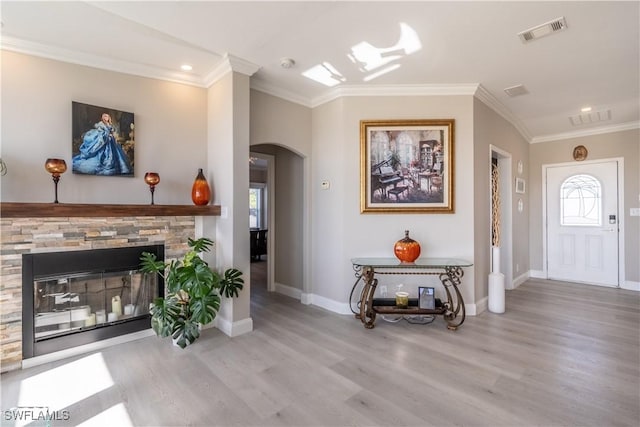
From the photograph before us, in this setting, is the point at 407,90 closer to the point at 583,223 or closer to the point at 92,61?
the point at 92,61

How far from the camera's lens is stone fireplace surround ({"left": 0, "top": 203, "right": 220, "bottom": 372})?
7.48 ft

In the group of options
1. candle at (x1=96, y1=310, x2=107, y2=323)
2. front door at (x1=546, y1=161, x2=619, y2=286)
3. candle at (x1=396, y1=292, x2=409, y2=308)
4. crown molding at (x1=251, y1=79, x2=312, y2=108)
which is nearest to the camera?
candle at (x1=96, y1=310, x2=107, y2=323)

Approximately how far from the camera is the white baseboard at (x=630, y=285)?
4605 millimetres

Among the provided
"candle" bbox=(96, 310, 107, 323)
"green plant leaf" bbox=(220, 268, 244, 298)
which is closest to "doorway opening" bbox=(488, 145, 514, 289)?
"green plant leaf" bbox=(220, 268, 244, 298)

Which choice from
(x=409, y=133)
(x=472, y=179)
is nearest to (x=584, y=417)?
(x=472, y=179)

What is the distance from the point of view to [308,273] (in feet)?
13.2

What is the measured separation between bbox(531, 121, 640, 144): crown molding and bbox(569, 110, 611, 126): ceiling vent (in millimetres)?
442

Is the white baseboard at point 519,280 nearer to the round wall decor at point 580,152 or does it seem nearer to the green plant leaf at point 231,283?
the round wall decor at point 580,152

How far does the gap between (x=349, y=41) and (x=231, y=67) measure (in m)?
1.16

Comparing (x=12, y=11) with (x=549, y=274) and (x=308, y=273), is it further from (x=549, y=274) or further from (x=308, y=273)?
(x=549, y=274)

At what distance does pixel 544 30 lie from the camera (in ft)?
7.79

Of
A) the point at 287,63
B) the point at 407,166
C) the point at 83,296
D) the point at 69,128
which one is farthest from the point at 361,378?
the point at 69,128

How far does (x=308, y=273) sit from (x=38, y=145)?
2994mm

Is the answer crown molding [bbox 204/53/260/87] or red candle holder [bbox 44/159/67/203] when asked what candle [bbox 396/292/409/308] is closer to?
crown molding [bbox 204/53/260/87]
